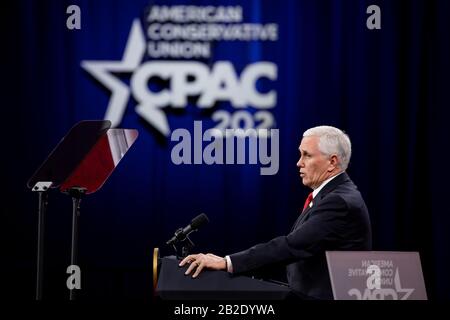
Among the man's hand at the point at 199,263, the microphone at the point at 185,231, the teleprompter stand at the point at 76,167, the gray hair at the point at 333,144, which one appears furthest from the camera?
→ the gray hair at the point at 333,144

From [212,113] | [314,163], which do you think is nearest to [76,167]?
[314,163]

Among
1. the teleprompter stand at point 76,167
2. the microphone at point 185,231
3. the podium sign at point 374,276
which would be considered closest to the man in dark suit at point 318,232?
the microphone at point 185,231

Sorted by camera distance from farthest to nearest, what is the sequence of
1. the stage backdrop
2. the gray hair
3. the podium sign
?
the stage backdrop, the gray hair, the podium sign

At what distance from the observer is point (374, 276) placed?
1.92 metres

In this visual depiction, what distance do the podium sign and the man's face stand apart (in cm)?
94

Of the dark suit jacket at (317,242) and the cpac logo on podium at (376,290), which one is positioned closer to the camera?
the cpac logo on podium at (376,290)

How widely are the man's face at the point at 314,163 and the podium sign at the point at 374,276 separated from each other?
0.94 metres

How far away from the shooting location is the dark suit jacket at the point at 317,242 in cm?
240

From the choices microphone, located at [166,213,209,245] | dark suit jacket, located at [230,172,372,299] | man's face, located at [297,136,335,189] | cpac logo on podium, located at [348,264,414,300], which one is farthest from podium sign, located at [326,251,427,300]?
man's face, located at [297,136,335,189]

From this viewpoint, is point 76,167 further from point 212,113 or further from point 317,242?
point 212,113

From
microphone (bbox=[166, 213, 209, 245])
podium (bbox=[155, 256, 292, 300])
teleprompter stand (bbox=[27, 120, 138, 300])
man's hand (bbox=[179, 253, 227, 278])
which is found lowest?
podium (bbox=[155, 256, 292, 300])

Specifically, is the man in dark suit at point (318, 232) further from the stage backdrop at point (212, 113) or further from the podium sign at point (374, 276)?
the stage backdrop at point (212, 113)

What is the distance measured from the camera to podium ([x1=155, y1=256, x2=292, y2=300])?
6.37ft

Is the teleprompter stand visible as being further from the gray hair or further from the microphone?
the gray hair
